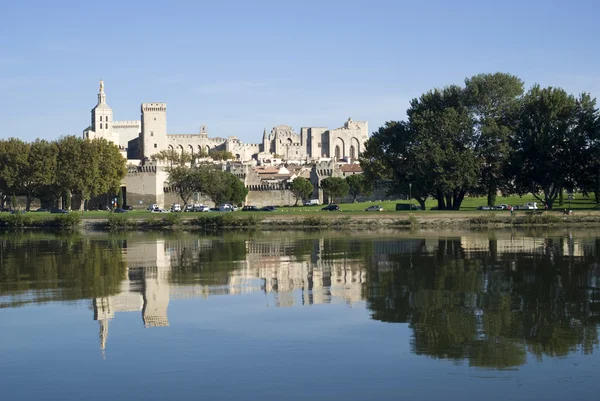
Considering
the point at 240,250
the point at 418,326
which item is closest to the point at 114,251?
the point at 240,250

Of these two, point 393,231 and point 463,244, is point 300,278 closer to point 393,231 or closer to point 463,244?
point 463,244

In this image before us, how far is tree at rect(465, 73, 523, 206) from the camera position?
55.2m

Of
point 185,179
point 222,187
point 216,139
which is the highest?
point 216,139

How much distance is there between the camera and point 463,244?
37.2 m

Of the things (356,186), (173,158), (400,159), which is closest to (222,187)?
(356,186)

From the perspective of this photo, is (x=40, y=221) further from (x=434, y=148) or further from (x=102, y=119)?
(x=102, y=119)

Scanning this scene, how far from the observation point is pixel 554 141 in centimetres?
5472

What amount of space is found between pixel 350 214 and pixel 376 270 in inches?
1182

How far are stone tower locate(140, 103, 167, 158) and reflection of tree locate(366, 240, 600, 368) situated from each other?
11778 cm

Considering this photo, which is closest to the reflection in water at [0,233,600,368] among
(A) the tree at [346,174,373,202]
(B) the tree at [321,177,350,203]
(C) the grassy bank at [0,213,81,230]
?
(C) the grassy bank at [0,213,81,230]

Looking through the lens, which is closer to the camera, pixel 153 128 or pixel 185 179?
pixel 185 179

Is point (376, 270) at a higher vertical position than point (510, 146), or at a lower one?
lower

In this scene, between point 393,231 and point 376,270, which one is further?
point 393,231

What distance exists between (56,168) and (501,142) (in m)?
39.9
